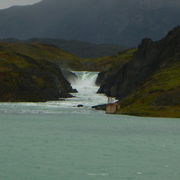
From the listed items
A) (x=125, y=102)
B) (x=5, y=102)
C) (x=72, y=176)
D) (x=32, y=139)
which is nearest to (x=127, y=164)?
(x=72, y=176)

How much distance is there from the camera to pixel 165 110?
457 feet

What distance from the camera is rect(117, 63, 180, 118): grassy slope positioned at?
5472 inches

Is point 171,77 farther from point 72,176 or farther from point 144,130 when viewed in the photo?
point 72,176

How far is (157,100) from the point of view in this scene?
148 m

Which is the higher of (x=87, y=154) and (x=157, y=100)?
(x=157, y=100)

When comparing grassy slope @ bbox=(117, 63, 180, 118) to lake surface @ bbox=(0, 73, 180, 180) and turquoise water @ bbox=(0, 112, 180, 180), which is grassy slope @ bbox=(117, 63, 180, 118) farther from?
lake surface @ bbox=(0, 73, 180, 180)

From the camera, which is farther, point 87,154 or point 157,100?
point 157,100

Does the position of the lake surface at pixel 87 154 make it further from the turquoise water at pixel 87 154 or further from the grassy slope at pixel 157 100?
the grassy slope at pixel 157 100

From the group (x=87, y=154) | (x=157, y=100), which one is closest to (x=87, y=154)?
(x=87, y=154)

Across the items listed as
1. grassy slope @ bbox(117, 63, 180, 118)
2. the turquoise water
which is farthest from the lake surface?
grassy slope @ bbox(117, 63, 180, 118)

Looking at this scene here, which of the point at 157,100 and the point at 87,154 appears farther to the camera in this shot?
the point at 157,100

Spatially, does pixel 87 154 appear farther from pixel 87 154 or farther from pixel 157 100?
pixel 157 100

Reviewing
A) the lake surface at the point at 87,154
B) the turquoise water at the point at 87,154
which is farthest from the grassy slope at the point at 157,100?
the lake surface at the point at 87,154

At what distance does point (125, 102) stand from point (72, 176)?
116 meters
